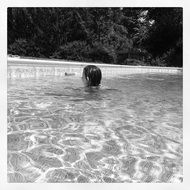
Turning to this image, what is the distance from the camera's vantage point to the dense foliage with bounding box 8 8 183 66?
20.2 metres

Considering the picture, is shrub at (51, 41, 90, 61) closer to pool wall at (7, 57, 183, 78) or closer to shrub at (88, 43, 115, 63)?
shrub at (88, 43, 115, 63)

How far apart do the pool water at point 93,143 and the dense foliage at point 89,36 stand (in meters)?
15.3

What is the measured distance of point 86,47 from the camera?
830 inches

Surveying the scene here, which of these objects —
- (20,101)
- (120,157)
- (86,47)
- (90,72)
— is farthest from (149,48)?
(120,157)

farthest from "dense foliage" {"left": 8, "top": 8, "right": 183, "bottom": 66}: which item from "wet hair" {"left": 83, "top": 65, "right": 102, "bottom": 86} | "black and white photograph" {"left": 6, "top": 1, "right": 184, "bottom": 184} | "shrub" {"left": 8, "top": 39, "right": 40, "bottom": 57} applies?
"wet hair" {"left": 83, "top": 65, "right": 102, "bottom": 86}

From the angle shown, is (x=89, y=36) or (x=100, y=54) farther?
(x=89, y=36)

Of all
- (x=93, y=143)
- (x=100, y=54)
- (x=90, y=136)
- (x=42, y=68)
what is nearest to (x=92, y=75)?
(x=42, y=68)

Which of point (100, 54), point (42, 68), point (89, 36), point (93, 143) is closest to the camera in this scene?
point (93, 143)

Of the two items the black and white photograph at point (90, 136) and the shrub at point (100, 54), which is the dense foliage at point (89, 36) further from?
the black and white photograph at point (90, 136)

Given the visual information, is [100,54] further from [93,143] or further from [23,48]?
[93,143]

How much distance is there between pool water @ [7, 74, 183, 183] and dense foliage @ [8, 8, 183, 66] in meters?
15.3

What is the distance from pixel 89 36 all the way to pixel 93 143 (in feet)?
64.6

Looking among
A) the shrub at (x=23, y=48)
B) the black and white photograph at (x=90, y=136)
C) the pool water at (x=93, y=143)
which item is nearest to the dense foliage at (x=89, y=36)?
the shrub at (x=23, y=48)

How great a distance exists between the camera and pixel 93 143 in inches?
141
